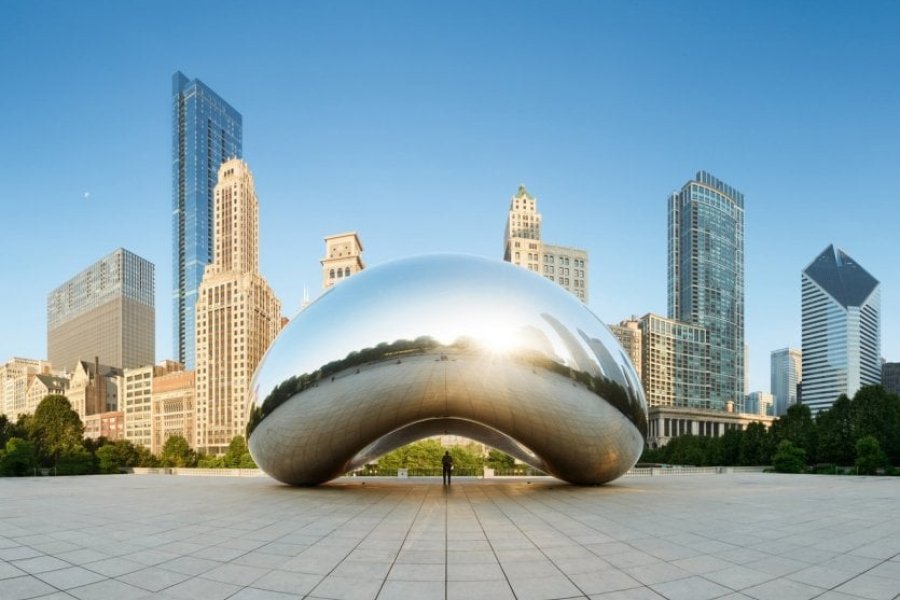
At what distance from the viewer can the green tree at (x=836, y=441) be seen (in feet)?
140

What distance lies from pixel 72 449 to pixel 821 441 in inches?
2450

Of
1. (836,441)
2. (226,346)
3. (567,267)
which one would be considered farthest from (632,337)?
(836,441)

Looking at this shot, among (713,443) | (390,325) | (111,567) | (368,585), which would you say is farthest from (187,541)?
(713,443)

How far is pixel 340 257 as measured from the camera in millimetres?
145750

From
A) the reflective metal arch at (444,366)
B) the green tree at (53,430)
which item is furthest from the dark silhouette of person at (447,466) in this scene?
the green tree at (53,430)

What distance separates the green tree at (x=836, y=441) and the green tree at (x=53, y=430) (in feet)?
212

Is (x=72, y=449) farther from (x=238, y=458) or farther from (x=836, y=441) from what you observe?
(x=836, y=441)

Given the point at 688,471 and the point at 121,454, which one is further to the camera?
the point at 121,454

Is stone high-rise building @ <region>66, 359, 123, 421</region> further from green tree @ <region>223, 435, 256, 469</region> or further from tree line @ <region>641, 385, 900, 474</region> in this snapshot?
tree line @ <region>641, 385, 900, 474</region>

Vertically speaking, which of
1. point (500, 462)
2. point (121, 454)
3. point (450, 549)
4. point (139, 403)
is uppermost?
point (450, 549)

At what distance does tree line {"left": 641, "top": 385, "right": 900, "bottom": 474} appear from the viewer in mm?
33469

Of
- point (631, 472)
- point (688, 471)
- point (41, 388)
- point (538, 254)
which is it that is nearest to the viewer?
point (631, 472)

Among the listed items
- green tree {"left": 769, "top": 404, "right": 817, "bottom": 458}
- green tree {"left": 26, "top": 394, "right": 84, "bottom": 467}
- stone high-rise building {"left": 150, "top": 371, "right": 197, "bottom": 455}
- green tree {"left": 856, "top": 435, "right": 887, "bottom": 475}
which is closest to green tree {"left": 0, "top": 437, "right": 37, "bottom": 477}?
green tree {"left": 26, "top": 394, "right": 84, "bottom": 467}

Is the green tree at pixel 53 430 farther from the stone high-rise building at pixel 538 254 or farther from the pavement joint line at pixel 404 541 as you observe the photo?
the stone high-rise building at pixel 538 254
